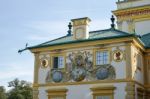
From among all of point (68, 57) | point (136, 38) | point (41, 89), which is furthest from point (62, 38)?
point (136, 38)

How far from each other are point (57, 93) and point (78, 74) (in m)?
2.28

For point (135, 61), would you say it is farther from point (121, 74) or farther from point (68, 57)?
point (68, 57)

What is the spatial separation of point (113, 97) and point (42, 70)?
6737 mm

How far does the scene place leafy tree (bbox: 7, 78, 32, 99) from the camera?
6122 cm

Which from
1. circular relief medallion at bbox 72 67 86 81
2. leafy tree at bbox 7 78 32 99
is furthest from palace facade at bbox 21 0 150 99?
leafy tree at bbox 7 78 32 99

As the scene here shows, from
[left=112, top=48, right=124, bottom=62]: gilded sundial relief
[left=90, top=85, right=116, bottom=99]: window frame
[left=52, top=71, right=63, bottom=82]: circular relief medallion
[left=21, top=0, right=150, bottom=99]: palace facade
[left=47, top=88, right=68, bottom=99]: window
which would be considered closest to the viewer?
[left=90, top=85, right=116, bottom=99]: window frame

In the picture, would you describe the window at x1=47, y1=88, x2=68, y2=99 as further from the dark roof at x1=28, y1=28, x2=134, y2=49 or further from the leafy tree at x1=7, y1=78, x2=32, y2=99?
the leafy tree at x1=7, y1=78, x2=32, y2=99

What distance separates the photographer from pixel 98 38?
83.6 feet

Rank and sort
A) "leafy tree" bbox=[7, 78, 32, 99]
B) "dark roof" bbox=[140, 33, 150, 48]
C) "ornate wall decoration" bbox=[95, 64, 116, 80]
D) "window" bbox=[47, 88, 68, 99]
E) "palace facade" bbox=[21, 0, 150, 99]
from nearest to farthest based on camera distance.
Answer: "palace facade" bbox=[21, 0, 150, 99]
"ornate wall decoration" bbox=[95, 64, 116, 80]
"window" bbox=[47, 88, 68, 99]
"dark roof" bbox=[140, 33, 150, 48]
"leafy tree" bbox=[7, 78, 32, 99]

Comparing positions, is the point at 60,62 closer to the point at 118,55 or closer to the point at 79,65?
the point at 79,65

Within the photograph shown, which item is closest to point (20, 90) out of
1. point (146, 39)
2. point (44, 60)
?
point (44, 60)

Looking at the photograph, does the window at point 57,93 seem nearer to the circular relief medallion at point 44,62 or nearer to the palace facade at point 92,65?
the palace facade at point 92,65

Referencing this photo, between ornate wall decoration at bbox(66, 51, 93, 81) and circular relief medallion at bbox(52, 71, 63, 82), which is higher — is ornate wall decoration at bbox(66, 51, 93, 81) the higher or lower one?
the higher one

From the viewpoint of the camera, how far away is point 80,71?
25828mm
